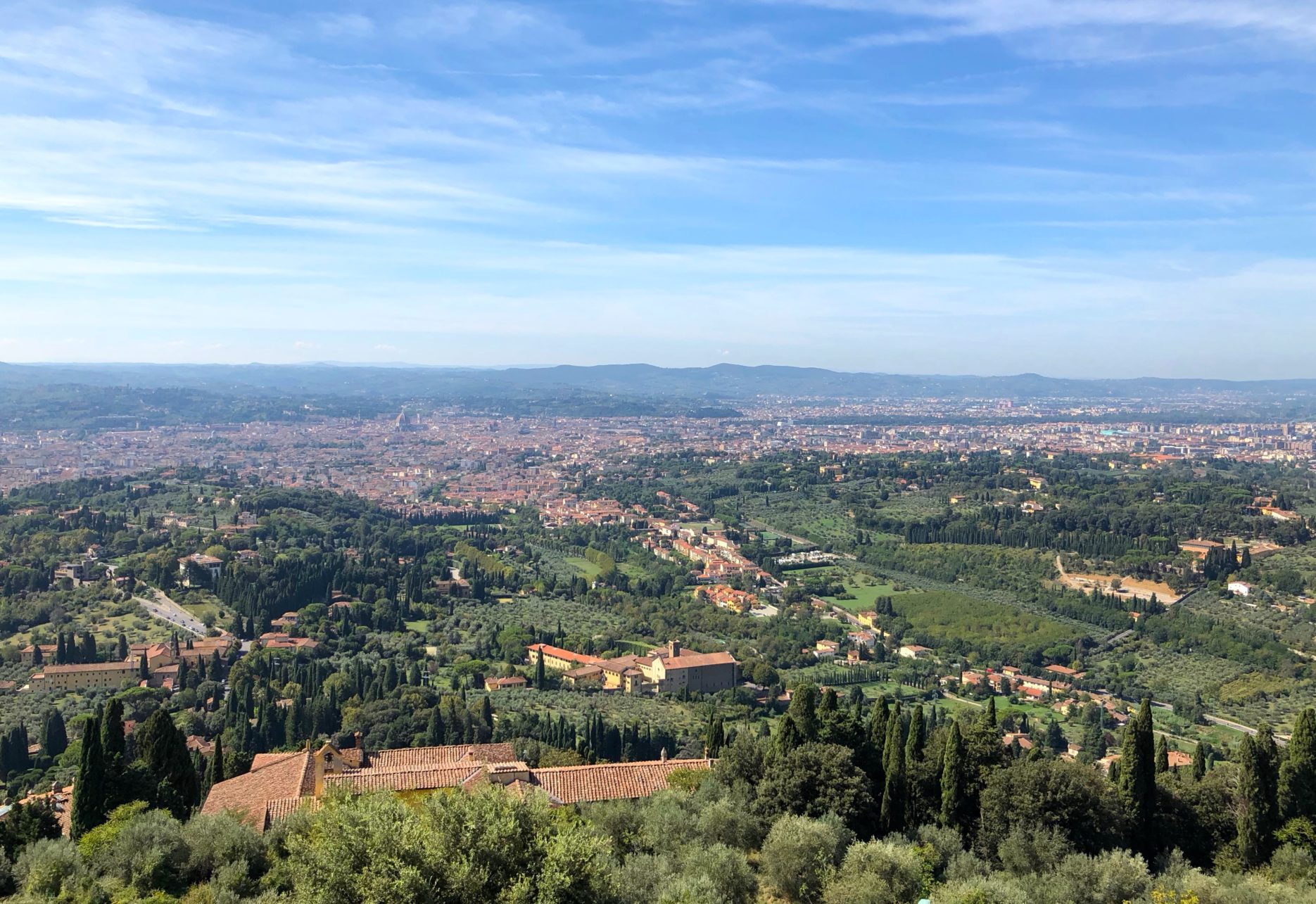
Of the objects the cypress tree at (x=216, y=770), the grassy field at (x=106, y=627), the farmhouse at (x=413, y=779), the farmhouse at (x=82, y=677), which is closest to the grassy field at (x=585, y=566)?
the grassy field at (x=106, y=627)

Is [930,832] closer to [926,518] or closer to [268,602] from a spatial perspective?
[268,602]

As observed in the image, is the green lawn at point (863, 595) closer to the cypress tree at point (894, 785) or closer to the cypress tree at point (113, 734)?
the cypress tree at point (894, 785)

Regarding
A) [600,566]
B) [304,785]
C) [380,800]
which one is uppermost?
[380,800]

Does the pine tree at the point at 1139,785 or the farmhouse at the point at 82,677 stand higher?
the pine tree at the point at 1139,785

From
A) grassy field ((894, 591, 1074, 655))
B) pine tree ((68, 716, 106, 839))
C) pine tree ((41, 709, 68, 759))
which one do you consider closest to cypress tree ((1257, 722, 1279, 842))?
pine tree ((68, 716, 106, 839))

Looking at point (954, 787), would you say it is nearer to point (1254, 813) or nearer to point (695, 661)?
point (1254, 813)

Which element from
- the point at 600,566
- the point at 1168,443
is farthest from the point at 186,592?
the point at 1168,443
